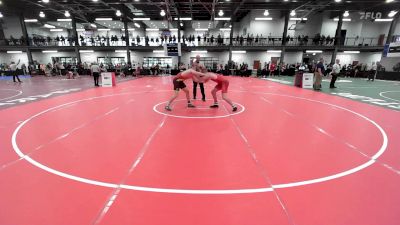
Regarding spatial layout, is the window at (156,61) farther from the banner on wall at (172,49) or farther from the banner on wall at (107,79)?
the banner on wall at (107,79)

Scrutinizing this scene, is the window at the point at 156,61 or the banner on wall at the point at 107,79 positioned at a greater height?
the window at the point at 156,61

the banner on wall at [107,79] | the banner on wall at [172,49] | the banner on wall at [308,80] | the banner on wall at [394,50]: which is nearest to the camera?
the banner on wall at [308,80]

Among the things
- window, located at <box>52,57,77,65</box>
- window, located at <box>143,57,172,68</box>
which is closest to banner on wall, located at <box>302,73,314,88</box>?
window, located at <box>143,57,172,68</box>

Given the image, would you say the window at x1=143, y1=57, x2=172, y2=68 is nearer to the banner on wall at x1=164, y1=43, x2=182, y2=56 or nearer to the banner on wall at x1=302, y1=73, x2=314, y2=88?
the banner on wall at x1=164, y1=43, x2=182, y2=56

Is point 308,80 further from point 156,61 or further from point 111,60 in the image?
point 111,60

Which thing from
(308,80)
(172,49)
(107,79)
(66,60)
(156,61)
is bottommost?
(107,79)

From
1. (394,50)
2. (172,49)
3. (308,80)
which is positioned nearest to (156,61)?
(172,49)

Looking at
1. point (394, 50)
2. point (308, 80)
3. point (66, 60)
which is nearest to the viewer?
point (308, 80)

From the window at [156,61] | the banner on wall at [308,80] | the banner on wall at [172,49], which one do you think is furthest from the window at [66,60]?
the banner on wall at [308,80]

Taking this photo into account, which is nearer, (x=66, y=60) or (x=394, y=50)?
(x=394, y=50)

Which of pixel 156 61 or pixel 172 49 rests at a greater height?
pixel 172 49

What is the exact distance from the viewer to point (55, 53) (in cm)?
3300

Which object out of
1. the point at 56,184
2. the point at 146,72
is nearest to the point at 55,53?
the point at 146,72

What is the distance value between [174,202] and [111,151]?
2028 mm
